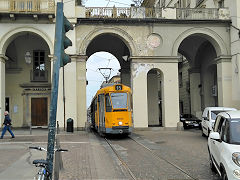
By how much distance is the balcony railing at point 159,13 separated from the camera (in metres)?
24.0

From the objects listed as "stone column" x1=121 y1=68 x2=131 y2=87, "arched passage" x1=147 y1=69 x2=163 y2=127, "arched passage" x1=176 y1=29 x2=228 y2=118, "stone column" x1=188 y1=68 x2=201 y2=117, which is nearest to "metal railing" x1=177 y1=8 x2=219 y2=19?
"arched passage" x1=176 y1=29 x2=228 y2=118

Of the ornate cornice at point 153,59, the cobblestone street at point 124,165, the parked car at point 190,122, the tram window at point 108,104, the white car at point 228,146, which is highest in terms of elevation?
the ornate cornice at point 153,59

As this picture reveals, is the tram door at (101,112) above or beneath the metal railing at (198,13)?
beneath

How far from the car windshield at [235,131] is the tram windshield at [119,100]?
11.6 meters

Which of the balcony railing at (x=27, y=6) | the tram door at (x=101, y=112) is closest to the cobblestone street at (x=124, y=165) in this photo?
the tram door at (x=101, y=112)

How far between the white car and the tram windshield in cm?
1065

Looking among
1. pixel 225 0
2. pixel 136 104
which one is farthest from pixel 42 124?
pixel 225 0

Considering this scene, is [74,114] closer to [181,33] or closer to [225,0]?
[181,33]

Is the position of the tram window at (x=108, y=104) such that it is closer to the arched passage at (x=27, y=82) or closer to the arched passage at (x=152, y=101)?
the arched passage at (x=27, y=82)

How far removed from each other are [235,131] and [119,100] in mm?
11999

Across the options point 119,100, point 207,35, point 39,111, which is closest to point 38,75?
point 39,111

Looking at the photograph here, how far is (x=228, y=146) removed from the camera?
618 cm

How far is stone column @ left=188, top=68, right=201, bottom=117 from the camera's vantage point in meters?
29.9

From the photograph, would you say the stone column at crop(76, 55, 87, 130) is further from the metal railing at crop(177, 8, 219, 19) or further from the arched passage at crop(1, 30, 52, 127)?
the metal railing at crop(177, 8, 219, 19)
